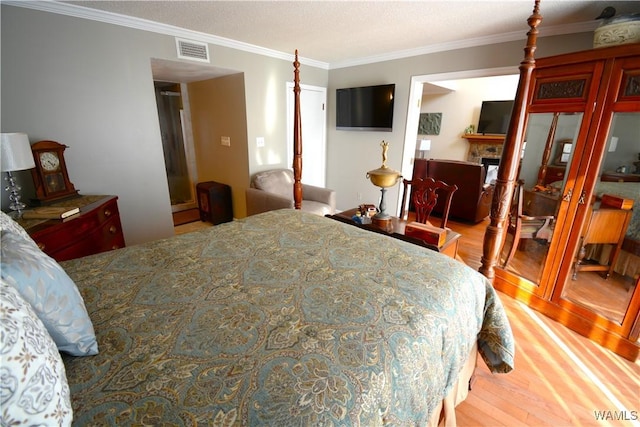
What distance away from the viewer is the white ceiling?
2150 mm

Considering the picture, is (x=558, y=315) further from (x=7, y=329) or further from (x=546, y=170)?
(x=7, y=329)

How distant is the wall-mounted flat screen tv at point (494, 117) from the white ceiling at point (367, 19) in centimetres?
309

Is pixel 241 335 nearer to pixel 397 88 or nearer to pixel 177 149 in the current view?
pixel 397 88

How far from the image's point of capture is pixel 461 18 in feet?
7.83

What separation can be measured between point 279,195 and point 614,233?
2.92 meters

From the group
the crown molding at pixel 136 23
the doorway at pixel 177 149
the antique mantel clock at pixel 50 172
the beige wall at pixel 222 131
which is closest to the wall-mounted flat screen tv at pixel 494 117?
the crown molding at pixel 136 23

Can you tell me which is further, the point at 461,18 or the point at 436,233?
the point at 461,18

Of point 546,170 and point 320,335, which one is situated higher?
point 546,170

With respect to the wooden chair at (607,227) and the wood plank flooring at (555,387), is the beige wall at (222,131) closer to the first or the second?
the wood plank flooring at (555,387)

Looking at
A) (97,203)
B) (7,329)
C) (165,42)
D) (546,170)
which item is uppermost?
(165,42)

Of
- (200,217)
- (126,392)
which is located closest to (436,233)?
(126,392)

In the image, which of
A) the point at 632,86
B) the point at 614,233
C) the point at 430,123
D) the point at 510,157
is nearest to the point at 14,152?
the point at 510,157

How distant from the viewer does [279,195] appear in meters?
3.39

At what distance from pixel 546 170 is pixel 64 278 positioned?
2851 millimetres
